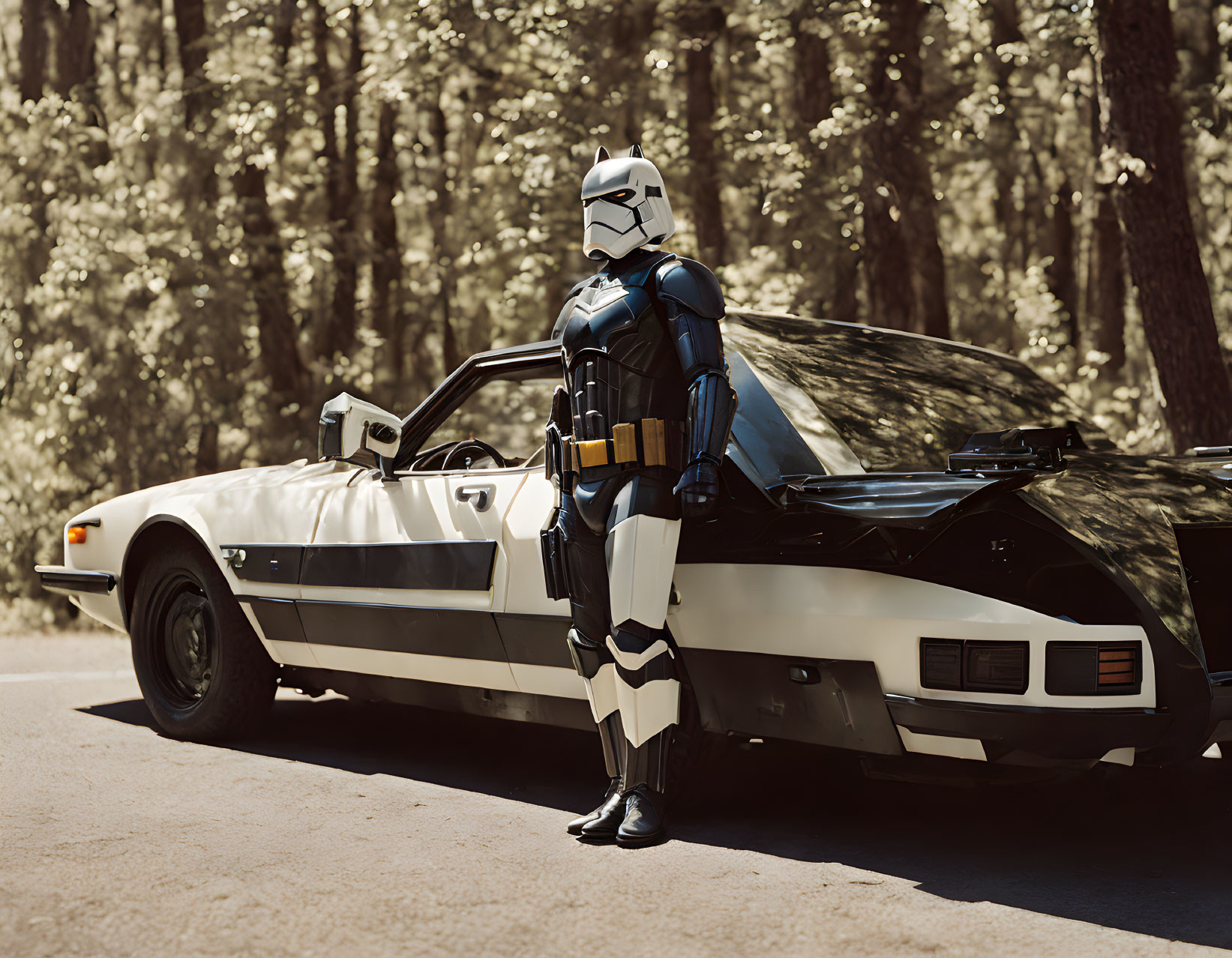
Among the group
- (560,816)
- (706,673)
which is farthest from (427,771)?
(706,673)

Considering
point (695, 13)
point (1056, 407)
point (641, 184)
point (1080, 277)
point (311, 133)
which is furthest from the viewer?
point (1080, 277)

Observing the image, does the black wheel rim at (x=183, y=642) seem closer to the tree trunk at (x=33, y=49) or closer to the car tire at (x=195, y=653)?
the car tire at (x=195, y=653)

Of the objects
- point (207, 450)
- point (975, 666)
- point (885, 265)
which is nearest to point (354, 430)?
point (975, 666)

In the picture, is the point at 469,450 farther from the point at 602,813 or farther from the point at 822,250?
the point at 822,250

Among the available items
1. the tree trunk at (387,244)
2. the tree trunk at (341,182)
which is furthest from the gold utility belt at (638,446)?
the tree trunk at (387,244)

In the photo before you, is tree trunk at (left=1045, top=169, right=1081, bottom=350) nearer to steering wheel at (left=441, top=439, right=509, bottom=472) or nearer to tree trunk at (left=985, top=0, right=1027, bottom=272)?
tree trunk at (left=985, top=0, right=1027, bottom=272)

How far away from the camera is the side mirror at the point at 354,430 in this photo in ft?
14.3

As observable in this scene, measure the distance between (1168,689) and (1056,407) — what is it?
69.1 inches

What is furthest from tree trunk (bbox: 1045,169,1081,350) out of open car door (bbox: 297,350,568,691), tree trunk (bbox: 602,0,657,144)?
open car door (bbox: 297,350,568,691)

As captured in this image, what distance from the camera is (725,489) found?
371 centimetres

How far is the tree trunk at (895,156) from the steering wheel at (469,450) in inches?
230

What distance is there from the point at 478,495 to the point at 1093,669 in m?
2.02

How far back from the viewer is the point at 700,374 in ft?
12.2

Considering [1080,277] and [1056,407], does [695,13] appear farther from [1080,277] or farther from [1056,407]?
[1080,277]
